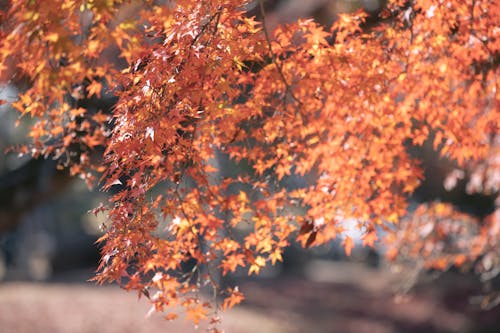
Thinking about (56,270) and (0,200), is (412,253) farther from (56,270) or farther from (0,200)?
(56,270)

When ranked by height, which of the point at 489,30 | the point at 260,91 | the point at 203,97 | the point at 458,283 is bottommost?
the point at 203,97

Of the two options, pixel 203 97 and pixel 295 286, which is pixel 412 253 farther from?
pixel 295 286

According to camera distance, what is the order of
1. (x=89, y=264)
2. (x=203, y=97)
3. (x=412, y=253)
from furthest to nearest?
(x=89, y=264)
(x=412, y=253)
(x=203, y=97)

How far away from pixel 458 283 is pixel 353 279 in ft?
16.6

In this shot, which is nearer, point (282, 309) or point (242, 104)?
point (242, 104)

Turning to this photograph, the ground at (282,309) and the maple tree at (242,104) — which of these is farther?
the ground at (282,309)

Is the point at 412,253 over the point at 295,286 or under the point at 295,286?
under

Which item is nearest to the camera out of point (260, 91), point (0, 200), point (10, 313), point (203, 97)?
→ point (203, 97)

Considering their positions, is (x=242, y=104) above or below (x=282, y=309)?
below

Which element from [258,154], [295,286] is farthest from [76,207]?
[258,154]

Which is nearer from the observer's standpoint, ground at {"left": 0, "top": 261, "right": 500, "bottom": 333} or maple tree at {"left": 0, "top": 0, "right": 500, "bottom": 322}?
maple tree at {"left": 0, "top": 0, "right": 500, "bottom": 322}

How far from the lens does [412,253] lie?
7938mm

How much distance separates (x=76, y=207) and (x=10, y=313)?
64.9 feet

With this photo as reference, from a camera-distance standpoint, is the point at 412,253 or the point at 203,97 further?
the point at 412,253
